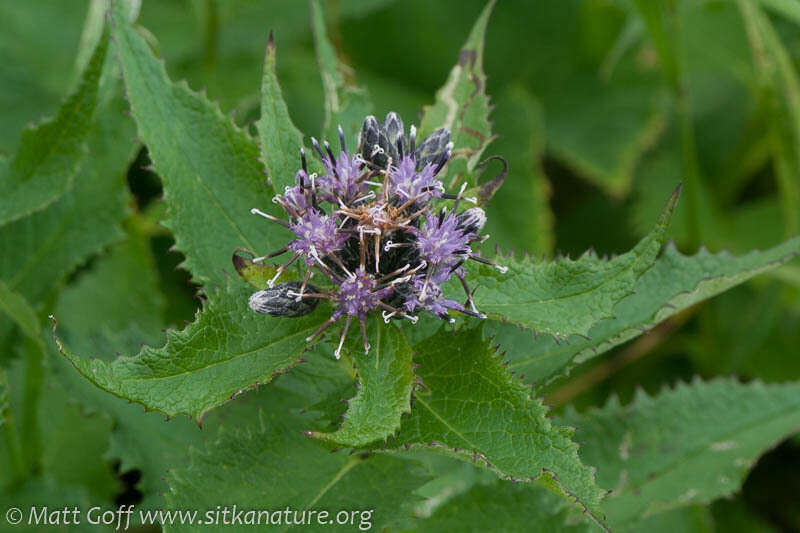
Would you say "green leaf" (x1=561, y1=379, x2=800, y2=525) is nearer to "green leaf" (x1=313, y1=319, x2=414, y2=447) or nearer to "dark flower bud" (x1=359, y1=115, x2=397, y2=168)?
"green leaf" (x1=313, y1=319, x2=414, y2=447)

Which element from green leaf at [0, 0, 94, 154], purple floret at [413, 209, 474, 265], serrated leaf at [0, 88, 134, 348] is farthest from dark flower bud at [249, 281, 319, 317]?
green leaf at [0, 0, 94, 154]

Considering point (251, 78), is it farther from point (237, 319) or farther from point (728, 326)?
point (728, 326)

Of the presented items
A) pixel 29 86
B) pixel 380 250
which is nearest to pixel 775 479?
pixel 380 250

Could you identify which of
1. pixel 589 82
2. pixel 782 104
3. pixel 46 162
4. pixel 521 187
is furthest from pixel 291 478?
pixel 589 82

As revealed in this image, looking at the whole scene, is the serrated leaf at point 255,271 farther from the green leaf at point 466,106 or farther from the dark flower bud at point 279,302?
the green leaf at point 466,106

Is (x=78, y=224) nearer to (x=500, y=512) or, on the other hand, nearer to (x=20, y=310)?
(x=20, y=310)

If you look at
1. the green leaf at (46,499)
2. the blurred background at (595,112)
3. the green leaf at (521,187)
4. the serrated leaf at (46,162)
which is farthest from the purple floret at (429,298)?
the green leaf at (521,187)

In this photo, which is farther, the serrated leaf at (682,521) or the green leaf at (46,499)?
the serrated leaf at (682,521)
